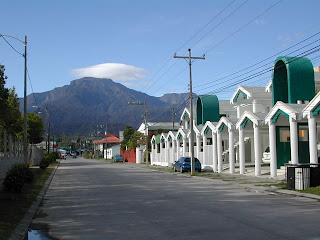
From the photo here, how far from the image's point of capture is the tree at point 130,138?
67.6m

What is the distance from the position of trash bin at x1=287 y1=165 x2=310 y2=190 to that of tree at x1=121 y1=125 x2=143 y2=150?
159 feet

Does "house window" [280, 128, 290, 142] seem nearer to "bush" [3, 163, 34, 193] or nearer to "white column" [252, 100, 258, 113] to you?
"white column" [252, 100, 258, 113]

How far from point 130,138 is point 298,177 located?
61646mm

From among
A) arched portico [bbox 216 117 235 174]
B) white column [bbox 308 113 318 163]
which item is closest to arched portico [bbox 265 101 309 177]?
white column [bbox 308 113 318 163]

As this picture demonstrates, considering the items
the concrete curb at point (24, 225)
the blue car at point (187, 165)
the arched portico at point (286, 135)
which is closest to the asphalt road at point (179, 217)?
the concrete curb at point (24, 225)

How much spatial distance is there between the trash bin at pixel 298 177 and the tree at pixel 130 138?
1911 inches

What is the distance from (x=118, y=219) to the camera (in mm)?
11219

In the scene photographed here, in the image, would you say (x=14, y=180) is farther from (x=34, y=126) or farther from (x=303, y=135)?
(x=34, y=126)

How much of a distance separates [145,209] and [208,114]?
99.3 feet

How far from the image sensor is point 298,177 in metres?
18.8

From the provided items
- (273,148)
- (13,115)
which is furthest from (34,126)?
(273,148)

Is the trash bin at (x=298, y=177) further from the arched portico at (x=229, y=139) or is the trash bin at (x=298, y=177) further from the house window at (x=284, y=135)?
the house window at (x=284, y=135)

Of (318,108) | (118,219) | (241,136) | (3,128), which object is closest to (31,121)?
(3,128)

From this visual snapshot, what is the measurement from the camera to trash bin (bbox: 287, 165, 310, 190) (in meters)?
18.6
